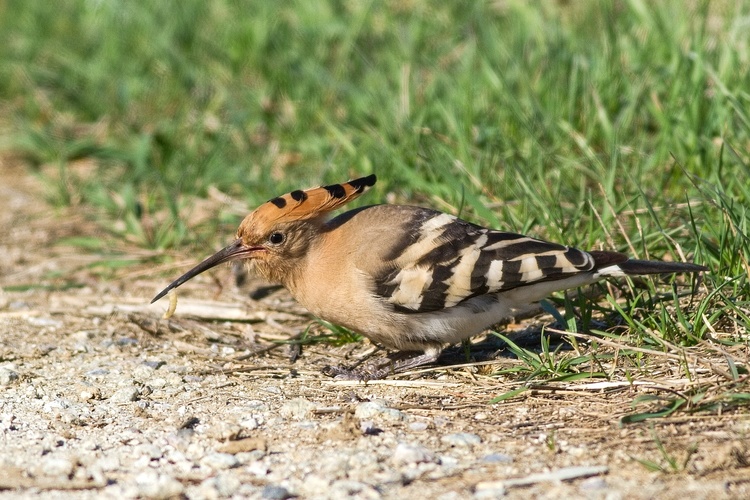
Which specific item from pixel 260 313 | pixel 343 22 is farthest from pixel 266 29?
pixel 260 313

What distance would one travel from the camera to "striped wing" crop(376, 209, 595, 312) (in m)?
3.50

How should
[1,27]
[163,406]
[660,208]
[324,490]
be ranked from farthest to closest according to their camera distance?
[1,27] → [660,208] → [163,406] → [324,490]

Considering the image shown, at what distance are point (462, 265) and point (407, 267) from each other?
7.9 inches

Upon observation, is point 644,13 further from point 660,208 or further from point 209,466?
point 209,466

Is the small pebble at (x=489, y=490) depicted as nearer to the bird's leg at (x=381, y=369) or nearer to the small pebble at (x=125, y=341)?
the bird's leg at (x=381, y=369)

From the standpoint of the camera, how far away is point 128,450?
2873 mm

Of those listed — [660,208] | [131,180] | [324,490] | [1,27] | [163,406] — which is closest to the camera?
[324,490]

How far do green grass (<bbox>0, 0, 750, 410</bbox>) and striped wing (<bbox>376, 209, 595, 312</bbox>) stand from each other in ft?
0.91

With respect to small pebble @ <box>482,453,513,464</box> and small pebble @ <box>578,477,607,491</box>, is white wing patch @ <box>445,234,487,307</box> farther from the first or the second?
small pebble @ <box>578,477,607,491</box>

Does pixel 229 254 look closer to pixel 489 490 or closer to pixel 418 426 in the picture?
pixel 418 426

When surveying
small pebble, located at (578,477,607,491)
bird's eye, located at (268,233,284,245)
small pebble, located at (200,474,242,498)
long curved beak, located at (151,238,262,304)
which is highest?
bird's eye, located at (268,233,284,245)

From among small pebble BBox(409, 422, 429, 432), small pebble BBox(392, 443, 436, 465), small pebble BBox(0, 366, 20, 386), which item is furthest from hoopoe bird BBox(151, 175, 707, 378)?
small pebble BBox(392, 443, 436, 465)

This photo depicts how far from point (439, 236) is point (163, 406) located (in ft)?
3.72

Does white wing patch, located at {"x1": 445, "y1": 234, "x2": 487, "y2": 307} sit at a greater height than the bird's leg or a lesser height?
greater
